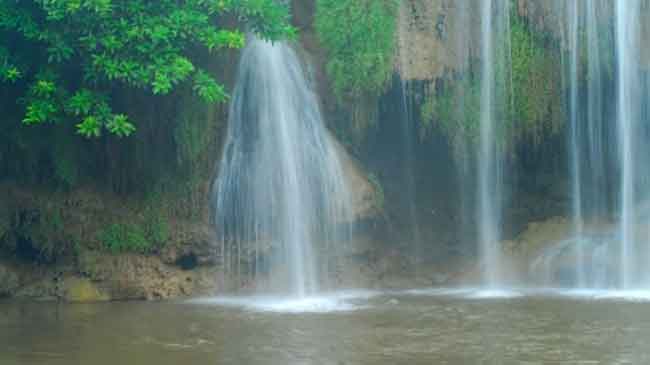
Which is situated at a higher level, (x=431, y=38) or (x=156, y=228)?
(x=431, y=38)

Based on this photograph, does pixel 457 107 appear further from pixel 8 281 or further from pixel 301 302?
pixel 8 281

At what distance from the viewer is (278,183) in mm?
13547

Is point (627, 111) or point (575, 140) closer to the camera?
point (627, 111)

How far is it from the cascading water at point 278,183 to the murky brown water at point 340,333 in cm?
149

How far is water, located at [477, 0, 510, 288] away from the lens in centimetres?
1420

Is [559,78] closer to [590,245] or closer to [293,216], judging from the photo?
[590,245]

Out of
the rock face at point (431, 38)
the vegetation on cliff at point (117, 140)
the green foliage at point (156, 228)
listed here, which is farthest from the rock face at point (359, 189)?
the green foliage at point (156, 228)

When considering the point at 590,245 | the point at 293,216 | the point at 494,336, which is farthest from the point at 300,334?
the point at 590,245

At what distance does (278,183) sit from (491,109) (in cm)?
325

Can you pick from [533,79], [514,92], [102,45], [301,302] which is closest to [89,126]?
[102,45]

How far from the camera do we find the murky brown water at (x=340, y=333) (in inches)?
344

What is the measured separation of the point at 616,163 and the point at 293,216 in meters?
4.76

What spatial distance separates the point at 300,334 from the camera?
983 centimetres

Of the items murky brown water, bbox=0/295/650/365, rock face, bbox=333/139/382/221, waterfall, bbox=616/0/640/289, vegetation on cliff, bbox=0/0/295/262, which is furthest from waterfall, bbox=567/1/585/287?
vegetation on cliff, bbox=0/0/295/262
